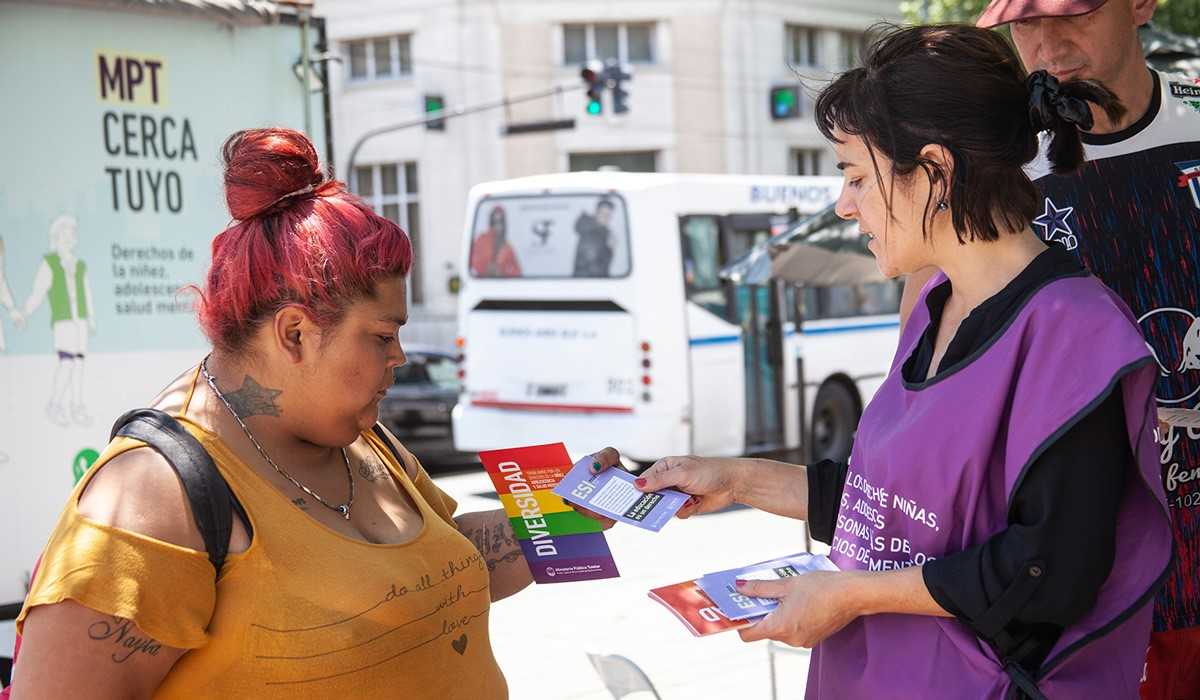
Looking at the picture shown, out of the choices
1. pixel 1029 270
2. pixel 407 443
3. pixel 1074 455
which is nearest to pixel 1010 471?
pixel 1074 455

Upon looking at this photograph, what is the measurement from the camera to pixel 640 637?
6.47 metres

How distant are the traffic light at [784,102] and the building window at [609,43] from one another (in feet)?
10.7

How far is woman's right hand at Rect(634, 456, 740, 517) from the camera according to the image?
250 cm

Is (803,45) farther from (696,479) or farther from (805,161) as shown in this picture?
(696,479)

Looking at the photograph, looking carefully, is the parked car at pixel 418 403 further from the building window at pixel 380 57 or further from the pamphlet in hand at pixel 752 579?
the building window at pixel 380 57

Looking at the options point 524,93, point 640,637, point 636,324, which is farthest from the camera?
point 524,93

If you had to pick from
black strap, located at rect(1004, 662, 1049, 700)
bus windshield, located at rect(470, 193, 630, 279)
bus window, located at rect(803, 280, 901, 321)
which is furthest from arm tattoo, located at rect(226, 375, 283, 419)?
bus window, located at rect(803, 280, 901, 321)

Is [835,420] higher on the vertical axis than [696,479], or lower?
lower

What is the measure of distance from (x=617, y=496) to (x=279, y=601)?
2.42ft

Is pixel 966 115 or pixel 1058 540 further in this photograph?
pixel 966 115

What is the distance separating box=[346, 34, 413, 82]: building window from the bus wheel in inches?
780

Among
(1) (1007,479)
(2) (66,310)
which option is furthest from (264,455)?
(2) (66,310)

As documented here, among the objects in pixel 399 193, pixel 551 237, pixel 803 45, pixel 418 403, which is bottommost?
pixel 418 403

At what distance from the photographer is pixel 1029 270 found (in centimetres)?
192
